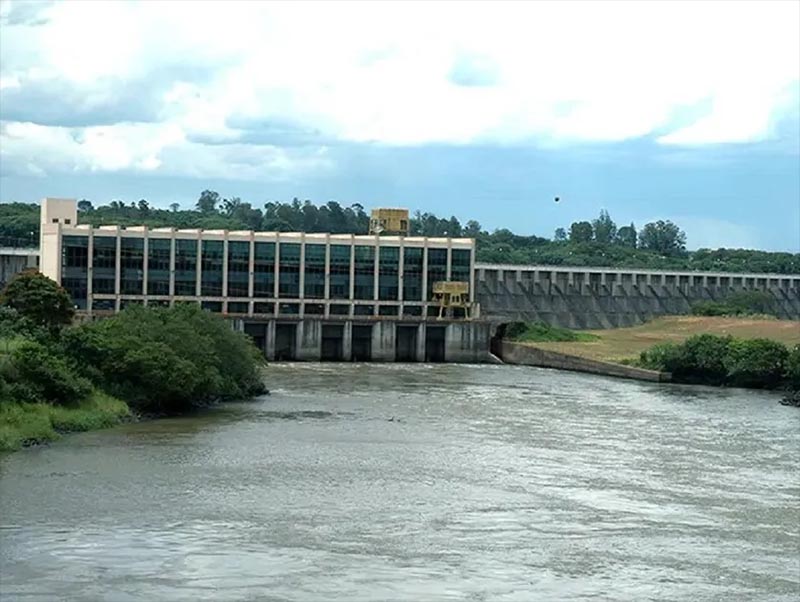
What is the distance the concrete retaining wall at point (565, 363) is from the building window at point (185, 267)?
22.0 metres

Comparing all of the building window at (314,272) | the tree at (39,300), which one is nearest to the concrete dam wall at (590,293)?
the building window at (314,272)

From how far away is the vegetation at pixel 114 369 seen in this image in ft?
161

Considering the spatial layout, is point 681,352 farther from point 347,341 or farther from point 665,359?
point 347,341

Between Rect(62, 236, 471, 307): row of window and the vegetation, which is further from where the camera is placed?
Rect(62, 236, 471, 307): row of window

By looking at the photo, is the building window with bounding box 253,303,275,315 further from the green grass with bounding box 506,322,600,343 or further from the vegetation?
the vegetation

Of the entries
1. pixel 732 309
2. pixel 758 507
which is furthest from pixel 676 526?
pixel 732 309

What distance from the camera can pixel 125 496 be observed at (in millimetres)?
37344

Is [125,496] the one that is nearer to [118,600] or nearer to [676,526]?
[118,600]

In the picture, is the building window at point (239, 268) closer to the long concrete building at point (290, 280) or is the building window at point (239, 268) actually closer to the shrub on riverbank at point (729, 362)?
the long concrete building at point (290, 280)

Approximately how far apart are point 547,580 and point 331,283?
7586 cm

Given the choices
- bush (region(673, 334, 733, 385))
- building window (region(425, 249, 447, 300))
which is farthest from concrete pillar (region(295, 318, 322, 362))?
bush (region(673, 334, 733, 385))

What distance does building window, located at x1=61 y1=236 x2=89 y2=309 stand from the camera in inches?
3917

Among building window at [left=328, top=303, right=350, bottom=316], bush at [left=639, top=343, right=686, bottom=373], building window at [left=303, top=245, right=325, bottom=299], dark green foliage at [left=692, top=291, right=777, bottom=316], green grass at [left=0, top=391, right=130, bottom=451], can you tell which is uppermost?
building window at [left=303, top=245, right=325, bottom=299]

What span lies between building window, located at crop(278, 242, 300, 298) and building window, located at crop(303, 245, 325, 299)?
2.09 ft
